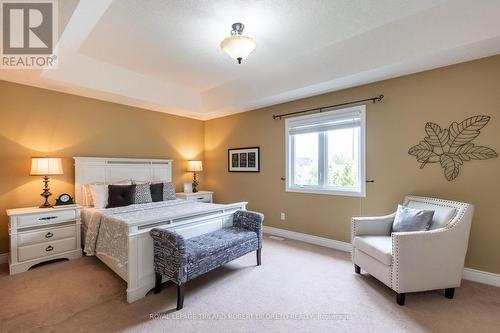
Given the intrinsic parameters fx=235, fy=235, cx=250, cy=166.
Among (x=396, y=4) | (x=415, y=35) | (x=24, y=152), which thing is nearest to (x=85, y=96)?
(x=24, y=152)

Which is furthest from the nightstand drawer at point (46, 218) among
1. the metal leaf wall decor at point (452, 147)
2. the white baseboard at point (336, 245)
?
the metal leaf wall decor at point (452, 147)

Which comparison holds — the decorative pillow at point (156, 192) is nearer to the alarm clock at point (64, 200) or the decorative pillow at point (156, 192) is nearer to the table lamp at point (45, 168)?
the alarm clock at point (64, 200)

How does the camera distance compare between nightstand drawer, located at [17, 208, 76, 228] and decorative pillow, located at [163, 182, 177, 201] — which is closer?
nightstand drawer, located at [17, 208, 76, 228]

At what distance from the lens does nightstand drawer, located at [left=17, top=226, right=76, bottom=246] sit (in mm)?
2859

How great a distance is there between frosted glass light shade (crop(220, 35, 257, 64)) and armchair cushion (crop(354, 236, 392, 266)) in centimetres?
244

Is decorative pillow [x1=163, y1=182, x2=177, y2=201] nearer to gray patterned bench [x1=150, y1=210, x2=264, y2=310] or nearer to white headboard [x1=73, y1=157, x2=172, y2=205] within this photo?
white headboard [x1=73, y1=157, x2=172, y2=205]

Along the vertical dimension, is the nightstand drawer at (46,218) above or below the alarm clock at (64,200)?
below

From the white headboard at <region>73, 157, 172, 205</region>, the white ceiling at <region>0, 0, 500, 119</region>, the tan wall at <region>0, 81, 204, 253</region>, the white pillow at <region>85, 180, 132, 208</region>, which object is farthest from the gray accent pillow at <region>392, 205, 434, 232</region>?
the tan wall at <region>0, 81, 204, 253</region>

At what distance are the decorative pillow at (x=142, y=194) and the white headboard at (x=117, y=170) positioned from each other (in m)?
0.60

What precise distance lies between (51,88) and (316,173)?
4329 mm

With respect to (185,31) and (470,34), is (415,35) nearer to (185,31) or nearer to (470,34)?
(470,34)

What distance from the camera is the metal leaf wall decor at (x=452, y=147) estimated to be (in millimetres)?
2625

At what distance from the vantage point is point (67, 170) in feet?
12.1

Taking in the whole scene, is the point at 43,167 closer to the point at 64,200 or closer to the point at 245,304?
the point at 64,200
